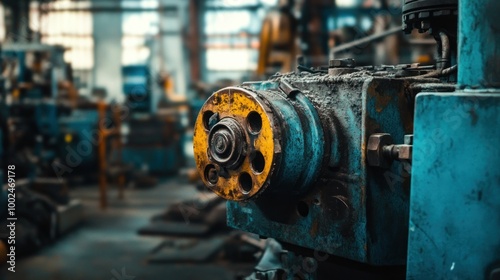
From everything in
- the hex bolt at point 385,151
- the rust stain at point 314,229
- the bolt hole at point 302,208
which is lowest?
the rust stain at point 314,229

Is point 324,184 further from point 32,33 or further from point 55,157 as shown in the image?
point 32,33

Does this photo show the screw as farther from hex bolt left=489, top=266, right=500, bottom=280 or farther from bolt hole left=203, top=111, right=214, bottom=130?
hex bolt left=489, top=266, right=500, bottom=280

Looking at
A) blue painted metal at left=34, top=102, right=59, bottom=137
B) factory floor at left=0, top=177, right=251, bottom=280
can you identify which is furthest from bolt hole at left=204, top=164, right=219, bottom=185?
blue painted metal at left=34, top=102, right=59, bottom=137

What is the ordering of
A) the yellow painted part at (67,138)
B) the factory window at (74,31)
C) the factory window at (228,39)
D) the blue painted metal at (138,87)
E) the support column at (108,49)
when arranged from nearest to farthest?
the yellow painted part at (67,138), the blue painted metal at (138,87), the factory window at (228,39), the support column at (108,49), the factory window at (74,31)

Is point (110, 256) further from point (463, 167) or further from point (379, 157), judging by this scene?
point (463, 167)

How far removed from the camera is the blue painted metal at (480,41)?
3.00 feet

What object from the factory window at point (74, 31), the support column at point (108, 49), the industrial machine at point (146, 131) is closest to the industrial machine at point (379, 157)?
the industrial machine at point (146, 131)

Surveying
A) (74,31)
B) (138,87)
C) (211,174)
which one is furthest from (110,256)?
(74,31)

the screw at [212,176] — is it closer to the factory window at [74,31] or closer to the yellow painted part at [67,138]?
the yellow painted part at [67,138]

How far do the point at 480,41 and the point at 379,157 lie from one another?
0.91 ft

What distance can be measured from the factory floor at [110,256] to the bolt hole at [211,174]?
144cm

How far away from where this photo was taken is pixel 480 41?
3.04ft

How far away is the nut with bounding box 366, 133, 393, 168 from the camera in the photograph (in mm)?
1021

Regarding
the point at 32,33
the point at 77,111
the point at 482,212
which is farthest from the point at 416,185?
the point at 32,33
